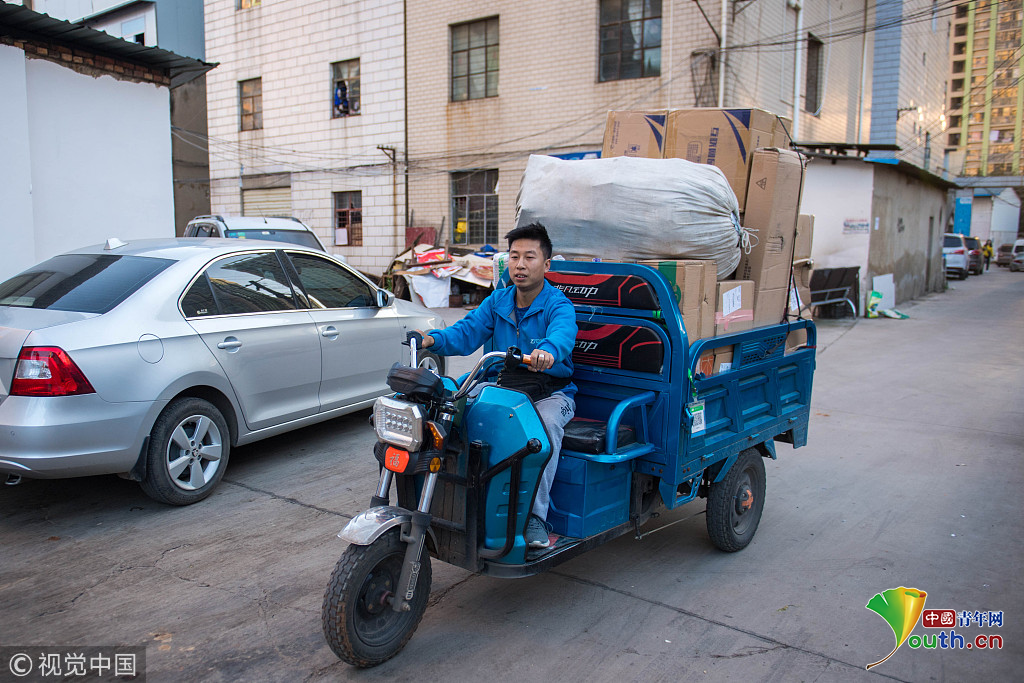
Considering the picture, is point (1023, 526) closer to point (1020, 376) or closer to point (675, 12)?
point (1020, 376)

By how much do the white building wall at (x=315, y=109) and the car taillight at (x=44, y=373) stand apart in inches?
635

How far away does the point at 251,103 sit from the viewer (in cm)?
2233

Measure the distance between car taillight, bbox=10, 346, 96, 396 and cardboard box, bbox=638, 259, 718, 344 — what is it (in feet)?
10.5

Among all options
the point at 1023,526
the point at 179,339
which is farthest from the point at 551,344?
the point at 1023,526

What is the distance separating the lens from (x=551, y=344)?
3172 millimetres

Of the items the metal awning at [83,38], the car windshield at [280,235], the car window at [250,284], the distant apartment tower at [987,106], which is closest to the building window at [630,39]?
the car windshield at [280,235]

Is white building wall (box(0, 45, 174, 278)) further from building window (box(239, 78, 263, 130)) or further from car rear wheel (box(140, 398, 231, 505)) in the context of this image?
building window (box(239, 78, 263, 130))

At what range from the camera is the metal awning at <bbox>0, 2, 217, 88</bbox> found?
25.6 feet

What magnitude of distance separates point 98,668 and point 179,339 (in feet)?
6.91

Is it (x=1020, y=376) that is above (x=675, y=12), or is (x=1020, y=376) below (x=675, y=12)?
below

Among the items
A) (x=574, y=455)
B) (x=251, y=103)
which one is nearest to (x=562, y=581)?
(x=574, y=455)

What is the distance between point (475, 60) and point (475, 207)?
3.62m

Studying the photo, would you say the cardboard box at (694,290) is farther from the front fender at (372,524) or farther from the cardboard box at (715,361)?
the front fender at (372,524)

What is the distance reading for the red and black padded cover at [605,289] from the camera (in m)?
3.60
